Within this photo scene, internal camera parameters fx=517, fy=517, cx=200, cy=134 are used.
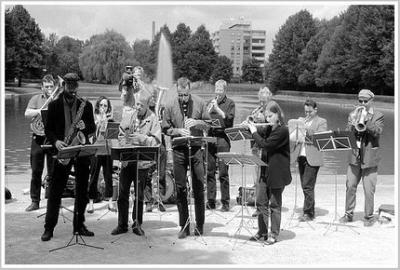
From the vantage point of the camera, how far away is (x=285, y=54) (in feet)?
276

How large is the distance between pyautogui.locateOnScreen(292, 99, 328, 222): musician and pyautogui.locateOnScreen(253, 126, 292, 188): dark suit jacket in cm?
157

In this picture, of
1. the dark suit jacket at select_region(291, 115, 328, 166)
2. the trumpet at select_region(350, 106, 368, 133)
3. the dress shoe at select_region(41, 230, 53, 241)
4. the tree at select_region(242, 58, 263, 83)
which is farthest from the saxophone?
the tree at select_region(242, 58, 263, 83)

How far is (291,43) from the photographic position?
84.4 m

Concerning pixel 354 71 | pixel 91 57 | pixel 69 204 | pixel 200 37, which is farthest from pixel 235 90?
pixel 69 204

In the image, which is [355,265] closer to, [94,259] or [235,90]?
[94,259]

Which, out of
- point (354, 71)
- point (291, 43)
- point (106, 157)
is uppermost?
point (291, 43)

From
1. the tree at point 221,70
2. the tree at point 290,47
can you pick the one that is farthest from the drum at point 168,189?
the tree at point 221,70

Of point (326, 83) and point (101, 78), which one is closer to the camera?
point (326, 83)

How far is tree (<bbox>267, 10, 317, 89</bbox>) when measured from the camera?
83.6 metres

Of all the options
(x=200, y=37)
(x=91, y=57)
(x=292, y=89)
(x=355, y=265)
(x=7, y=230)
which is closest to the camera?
(x=355, y=265)

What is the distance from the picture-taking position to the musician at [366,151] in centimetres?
810

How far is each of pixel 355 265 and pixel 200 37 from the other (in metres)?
99.0

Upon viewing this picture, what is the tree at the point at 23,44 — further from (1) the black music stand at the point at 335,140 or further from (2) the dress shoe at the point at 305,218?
(1) the black music stand at the point at 335,140

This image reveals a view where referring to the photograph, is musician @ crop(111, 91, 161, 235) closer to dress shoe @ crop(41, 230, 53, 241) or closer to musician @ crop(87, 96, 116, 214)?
dress shoe @ crop(41, 230, 53, 241)
